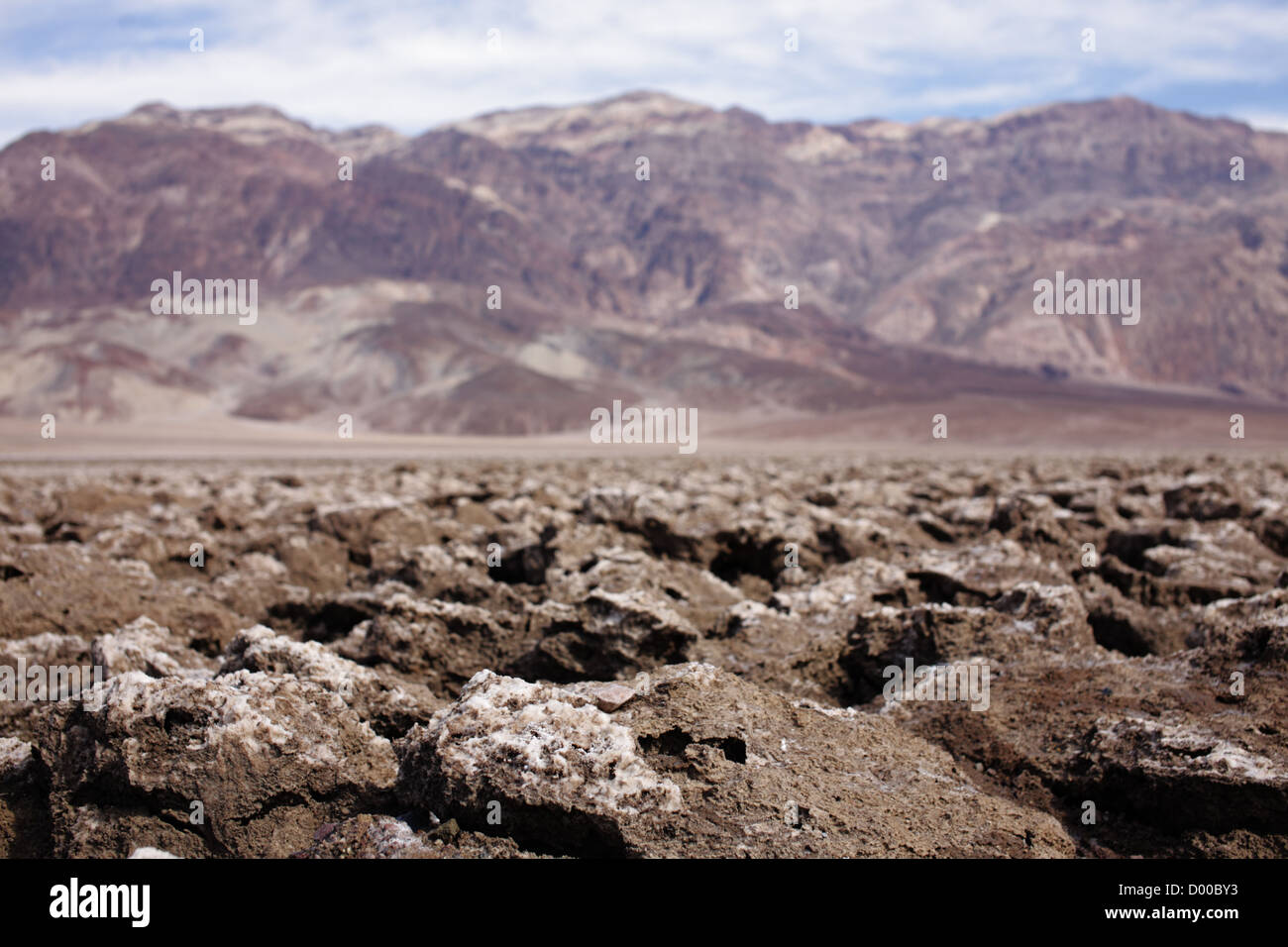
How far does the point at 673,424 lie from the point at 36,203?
11426 centimetres

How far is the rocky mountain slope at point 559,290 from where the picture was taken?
101500 mm

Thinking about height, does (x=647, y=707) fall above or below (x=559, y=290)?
below

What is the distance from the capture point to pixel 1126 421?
278ft

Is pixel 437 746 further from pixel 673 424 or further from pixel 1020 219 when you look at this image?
pixel 1020 219

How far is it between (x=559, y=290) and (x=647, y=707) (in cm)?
15289

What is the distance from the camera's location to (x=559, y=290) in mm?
153875

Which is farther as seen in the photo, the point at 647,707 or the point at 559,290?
the point at 559,290

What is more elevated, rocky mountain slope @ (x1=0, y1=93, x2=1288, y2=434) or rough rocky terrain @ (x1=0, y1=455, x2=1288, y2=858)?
rocky mountain slope @ (x1=0, y1=93, x2=1288, y2=434)

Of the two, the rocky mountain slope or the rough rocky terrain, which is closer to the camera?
the rough rocky terrain

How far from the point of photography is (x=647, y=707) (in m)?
4.08

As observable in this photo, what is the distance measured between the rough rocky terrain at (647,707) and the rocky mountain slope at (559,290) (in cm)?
8246

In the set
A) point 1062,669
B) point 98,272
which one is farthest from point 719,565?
point 98,272

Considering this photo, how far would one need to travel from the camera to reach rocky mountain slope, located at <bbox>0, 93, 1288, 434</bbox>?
101500mm

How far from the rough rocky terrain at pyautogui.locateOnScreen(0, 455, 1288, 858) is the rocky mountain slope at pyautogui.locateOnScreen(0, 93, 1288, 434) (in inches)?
3246
